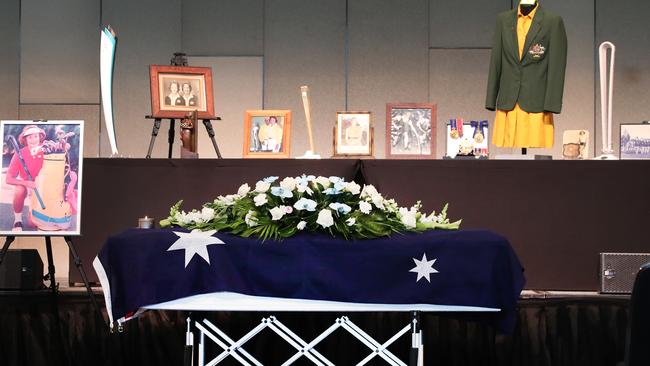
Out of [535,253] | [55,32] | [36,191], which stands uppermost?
[55,32]

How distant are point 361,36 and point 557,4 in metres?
1.51

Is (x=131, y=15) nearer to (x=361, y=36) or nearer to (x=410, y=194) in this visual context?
(x=361, y=36)

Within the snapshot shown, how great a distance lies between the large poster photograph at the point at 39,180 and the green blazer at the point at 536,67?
260cm

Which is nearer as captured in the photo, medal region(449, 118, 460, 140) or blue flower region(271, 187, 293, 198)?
blue flower region(271, 187, 293, 198)

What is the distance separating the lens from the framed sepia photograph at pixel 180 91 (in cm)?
504

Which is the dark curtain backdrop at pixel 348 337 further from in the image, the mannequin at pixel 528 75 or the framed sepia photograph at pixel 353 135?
the mannequin at pixel 528 75

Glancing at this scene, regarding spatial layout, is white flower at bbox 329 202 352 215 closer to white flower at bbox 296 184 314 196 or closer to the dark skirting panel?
white flower at bbox 296 184 314 196

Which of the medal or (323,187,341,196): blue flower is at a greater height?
the medal

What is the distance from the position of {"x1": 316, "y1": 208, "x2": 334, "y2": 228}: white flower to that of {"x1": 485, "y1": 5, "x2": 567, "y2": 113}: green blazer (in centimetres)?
273

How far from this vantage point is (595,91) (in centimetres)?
693

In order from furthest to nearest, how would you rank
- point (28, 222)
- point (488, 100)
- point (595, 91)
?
point (595, 91) → point (488, 100) → point (28, 222)

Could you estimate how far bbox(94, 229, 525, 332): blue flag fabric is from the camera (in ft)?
10.00

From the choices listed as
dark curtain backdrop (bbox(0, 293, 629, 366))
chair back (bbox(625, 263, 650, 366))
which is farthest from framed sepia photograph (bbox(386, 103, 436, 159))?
chair back (bbox(625, 263, 650, 366))

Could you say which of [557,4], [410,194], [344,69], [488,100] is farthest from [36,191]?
[557,4]
